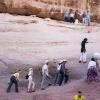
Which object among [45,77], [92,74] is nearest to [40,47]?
[45,77]

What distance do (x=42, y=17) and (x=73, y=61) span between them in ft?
28.6

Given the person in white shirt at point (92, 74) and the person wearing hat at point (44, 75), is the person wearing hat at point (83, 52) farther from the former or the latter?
the person in white shirt at point (92, 74)

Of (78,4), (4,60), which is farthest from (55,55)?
(78,4)

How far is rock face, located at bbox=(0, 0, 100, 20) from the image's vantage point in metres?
37.2

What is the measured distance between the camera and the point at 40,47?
1291 inches

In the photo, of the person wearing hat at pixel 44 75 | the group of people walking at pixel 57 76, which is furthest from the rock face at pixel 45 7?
the person wearing hat at pixel 44 75

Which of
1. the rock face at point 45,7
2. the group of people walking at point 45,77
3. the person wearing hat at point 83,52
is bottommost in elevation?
the group of people walking at point 45,77

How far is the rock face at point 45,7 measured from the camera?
122ft

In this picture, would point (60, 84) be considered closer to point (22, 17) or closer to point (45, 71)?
point (45, 71)

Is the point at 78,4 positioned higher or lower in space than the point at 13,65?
higher

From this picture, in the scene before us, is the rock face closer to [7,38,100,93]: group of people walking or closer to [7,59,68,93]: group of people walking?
[7,38,100,93]: group of people walking

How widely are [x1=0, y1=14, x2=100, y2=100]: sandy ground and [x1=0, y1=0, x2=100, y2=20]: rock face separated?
0.85m

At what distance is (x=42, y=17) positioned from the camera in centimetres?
3875

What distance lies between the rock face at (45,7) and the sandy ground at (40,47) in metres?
0.85
